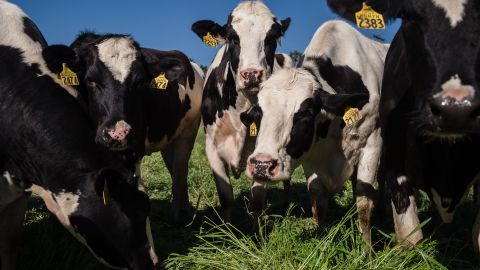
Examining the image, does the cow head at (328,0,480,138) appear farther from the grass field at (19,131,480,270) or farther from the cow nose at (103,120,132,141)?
the cow nose at (103,120,132,141)

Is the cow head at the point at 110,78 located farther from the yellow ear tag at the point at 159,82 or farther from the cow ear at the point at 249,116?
the cow ear at the point at 249,116

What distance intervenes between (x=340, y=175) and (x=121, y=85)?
2.28 metres

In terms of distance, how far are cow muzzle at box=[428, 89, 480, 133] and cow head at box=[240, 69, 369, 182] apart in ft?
4.77

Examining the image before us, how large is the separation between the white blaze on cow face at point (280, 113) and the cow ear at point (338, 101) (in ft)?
0.34

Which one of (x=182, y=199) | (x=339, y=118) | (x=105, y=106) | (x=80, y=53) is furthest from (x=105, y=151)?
(x=182, y=199)

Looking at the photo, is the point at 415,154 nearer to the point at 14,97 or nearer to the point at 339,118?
the point at 339,118

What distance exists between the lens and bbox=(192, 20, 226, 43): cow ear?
6473 millimetres

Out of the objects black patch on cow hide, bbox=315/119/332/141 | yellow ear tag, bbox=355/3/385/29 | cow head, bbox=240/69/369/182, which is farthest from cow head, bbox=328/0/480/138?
black patch on cow hide, bbox=315/119/332/141

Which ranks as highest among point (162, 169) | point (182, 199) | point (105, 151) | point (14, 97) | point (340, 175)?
point (14, 97)

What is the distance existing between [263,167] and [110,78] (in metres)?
1.70

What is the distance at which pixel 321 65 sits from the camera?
5.42m

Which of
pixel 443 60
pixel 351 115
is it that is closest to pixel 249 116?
pixel 351 115

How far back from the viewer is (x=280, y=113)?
4.43 m

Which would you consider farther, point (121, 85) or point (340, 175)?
point (340, 175)
